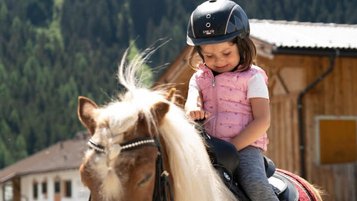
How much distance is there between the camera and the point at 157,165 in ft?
13.6

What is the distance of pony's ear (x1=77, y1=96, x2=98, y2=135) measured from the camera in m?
4.21

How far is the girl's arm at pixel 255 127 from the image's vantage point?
4758 millimetres

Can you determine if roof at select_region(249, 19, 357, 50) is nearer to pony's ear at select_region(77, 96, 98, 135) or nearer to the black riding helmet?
the black riding helmet

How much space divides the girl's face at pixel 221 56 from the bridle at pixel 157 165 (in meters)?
0.88

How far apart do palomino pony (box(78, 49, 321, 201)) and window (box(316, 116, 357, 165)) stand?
15.5m

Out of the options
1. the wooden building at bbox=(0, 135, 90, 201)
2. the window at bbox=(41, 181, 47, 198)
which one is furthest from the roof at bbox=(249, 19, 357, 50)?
the window at bbox=(41, 181, 47, 198)

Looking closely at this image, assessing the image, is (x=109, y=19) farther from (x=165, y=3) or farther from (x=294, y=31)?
(x=294, y=31)

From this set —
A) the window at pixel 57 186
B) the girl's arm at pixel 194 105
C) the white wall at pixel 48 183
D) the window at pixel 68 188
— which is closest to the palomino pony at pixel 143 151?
the girl's arm at pixel 194 105

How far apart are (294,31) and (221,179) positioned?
653 inches

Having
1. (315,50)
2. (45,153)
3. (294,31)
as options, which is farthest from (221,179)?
(45,153)

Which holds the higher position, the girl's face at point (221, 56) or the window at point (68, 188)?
the girl's face at point (221, 56)

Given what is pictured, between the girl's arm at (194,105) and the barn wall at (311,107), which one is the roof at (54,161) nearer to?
the barn wall at (311,107)

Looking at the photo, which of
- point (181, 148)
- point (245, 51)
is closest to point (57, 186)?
point (245, 51)

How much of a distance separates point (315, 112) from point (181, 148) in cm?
1558
